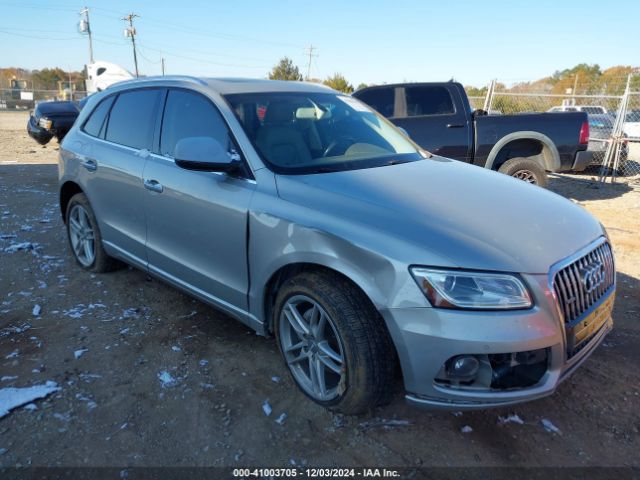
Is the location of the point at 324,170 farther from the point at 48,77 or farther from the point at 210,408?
the point at 48,77

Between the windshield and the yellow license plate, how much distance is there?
149 centimetres

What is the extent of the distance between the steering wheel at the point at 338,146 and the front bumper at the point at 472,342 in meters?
1.33

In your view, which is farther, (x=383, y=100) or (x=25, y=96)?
(x=25, y=96)

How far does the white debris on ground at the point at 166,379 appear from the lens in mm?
2922

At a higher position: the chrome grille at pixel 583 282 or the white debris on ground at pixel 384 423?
the chrome grille at pixel 583 282

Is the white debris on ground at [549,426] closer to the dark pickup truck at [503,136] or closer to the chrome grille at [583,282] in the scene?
the chrome grille at [583,282]

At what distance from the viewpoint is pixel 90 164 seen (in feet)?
13.6

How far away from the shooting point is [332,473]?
7.48ft

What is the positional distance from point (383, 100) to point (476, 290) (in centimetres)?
646

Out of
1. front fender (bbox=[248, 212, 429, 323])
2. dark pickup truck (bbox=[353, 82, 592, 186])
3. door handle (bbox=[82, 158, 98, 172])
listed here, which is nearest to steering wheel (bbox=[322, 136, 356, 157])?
front fender (bbox=[248, 212, 429, 323])

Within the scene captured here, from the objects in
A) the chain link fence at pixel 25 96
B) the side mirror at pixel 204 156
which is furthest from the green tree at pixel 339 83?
the side mirror at pixel 204 156

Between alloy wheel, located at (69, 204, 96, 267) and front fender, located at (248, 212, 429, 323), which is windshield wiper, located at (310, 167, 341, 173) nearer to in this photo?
front fender, located at (248, 212, 429, 323)

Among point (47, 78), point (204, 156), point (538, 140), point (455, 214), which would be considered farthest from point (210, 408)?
point (47, 78)

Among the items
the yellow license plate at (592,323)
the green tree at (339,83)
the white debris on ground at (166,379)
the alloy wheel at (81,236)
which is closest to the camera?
the yellow license plate at (592,323)
